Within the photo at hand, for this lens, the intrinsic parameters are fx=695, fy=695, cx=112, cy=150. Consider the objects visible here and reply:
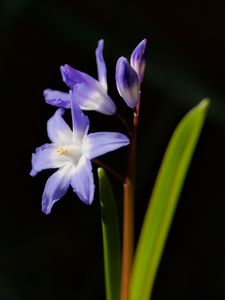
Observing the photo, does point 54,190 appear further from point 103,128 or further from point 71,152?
point 103,128

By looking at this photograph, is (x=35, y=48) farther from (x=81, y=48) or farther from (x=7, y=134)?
(x=7, y=134)

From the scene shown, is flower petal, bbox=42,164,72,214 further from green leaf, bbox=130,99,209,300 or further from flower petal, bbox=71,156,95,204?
green leaf, bbox=130,99,209,300

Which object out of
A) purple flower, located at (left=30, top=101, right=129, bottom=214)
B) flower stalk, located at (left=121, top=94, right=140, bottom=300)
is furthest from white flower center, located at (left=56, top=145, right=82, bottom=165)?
flower stalk, located at (left=121, top=94, right=140, bottom=300)

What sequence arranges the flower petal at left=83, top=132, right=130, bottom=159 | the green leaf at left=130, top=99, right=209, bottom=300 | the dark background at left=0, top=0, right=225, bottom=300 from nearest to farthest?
1. the flower petal at left=83, top=132, right=130, bottom=159
2. the green leaf at left=130, top=99, right=209, bottom=300
3. the dark background at left=0, top=0, right=225, bottom=300

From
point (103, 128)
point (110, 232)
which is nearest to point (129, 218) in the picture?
point (110, 232)

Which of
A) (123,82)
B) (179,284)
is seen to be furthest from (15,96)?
(123,82)

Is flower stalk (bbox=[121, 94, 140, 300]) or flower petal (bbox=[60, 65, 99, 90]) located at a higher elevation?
flower petal (bbox=[60, 65, 99, 90])

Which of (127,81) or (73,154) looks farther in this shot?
(73,154)

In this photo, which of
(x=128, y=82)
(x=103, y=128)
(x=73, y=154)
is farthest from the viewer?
(x=103, y=128)

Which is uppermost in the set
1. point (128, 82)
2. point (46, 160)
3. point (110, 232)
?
point (128, 82)
